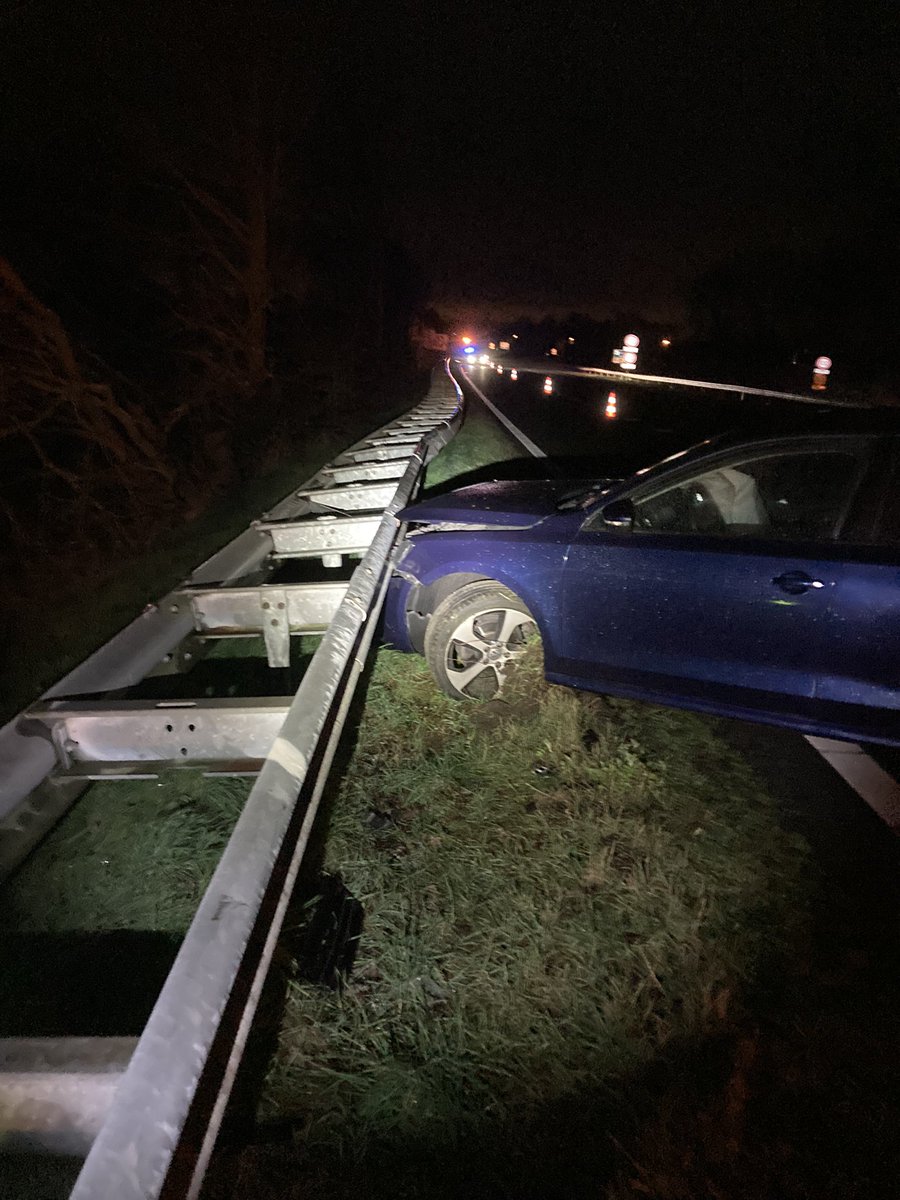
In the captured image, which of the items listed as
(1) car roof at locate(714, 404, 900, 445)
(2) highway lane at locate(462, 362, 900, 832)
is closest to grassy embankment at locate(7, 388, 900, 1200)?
(2) highway lane at locate(462, 362, 900, 832)

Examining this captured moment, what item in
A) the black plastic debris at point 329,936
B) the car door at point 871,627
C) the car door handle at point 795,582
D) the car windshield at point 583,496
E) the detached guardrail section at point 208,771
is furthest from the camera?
the car windshield at point 583,496

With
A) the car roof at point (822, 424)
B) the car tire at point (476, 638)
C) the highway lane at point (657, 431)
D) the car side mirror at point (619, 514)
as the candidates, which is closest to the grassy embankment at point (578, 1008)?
the highway lane at point (657, 431)

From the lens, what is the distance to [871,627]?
9.91ft

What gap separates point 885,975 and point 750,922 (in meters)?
0.45

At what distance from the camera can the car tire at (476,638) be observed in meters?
3.90

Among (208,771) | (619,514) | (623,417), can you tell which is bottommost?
(208,771)

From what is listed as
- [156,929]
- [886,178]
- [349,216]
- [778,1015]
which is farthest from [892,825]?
[886,178]

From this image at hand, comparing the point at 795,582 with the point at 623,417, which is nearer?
the point at 795,582

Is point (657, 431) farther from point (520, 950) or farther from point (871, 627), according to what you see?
point (520, 950)

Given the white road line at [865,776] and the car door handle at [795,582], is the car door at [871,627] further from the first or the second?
the white road line at [865,776]

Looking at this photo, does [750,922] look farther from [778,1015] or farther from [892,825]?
[892,825]

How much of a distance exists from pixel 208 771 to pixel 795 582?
2.68m

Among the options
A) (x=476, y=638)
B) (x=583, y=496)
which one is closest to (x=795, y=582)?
(x=583, y=496)

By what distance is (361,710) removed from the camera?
4.02 m
